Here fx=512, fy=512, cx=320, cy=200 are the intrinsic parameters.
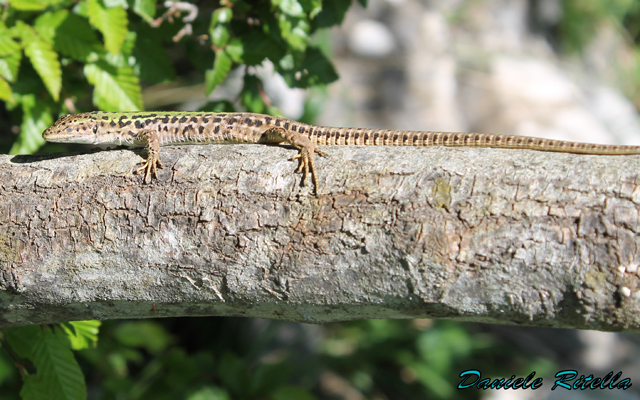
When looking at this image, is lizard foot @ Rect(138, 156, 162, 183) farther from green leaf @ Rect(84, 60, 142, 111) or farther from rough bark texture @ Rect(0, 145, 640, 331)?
green leaf @ Rect(84, 60, 142, 111)

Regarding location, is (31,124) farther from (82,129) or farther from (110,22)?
(110,22)

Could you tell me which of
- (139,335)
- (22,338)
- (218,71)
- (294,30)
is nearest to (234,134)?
(218,71)

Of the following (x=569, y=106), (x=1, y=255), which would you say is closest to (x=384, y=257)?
(x=1, y=255)

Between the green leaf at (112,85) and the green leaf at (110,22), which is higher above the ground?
the green leaf at (110,22)

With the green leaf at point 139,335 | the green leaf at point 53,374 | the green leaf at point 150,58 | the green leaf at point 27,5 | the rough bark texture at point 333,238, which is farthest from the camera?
the green leaf at point 139,335

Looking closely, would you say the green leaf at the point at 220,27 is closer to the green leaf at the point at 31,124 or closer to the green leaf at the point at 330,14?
the green leaf at the point at 330,14

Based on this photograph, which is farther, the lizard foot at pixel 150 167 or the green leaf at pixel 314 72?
the green leaf at pixel 314 72

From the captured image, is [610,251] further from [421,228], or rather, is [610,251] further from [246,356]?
[246,356]

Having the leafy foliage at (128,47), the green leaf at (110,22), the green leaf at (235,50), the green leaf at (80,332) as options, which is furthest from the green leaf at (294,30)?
the green leaf at (80,332)
